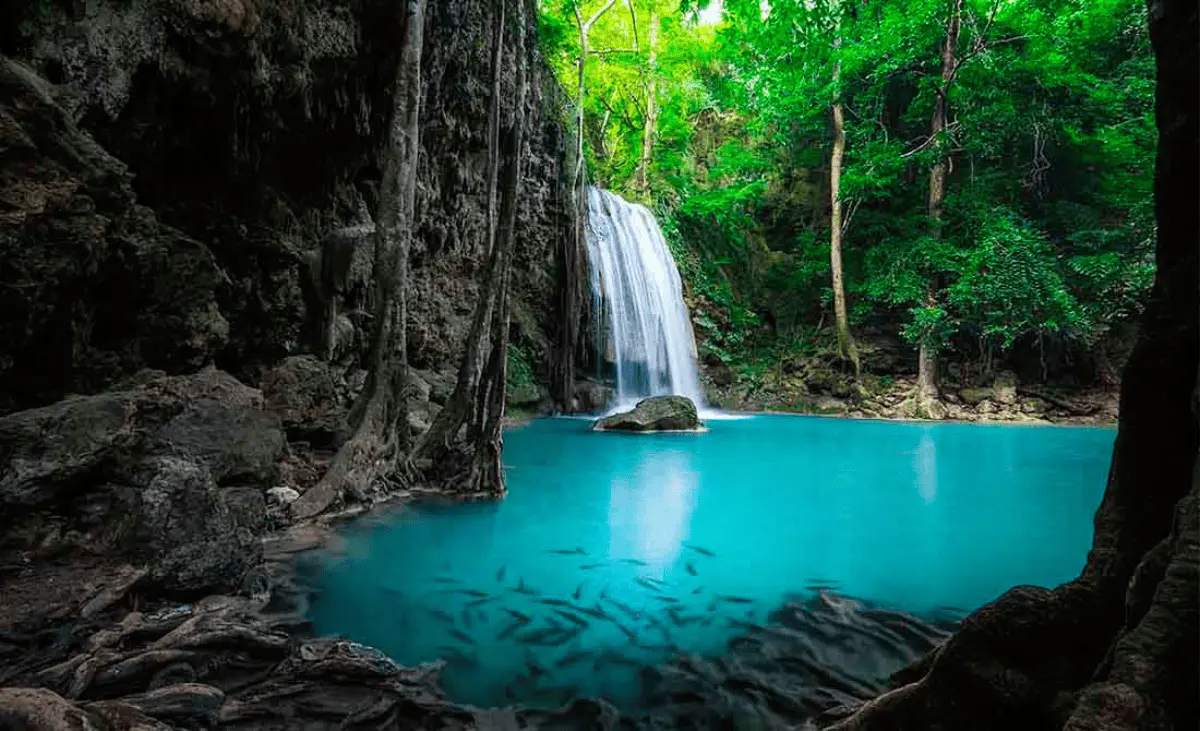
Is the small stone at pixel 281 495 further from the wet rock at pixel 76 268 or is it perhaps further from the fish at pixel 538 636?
the fish at pixel 538 636

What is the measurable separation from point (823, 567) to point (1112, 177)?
1568 centimetres

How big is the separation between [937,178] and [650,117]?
28.5 ft

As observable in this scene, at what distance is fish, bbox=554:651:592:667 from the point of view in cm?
237

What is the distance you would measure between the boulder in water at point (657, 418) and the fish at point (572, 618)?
8.44 metres

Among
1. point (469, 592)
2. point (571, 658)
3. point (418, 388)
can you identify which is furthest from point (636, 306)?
point (571, 658)

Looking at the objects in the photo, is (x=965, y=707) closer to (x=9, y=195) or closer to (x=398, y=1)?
(x=9, y=195)

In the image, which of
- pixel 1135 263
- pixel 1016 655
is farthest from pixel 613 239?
pixel 1016 655

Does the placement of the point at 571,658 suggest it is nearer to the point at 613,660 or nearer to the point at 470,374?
the point at 613,660

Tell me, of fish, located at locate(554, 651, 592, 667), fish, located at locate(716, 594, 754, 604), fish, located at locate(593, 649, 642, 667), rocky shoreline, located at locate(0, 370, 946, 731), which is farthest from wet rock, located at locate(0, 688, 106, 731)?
fish, located at locate(716, 594, 754, 604)

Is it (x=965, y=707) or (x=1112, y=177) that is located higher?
(x=1112, y=177)

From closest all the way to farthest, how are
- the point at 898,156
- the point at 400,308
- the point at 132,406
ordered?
1. the point at 132,406
2. the point at 400,308
3. the point at 898,156

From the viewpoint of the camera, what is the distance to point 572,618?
284 centimetres

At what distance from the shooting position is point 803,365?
669 inches

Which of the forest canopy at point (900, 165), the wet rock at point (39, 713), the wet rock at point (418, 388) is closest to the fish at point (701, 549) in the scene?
the wet rock at point (39, 713)
